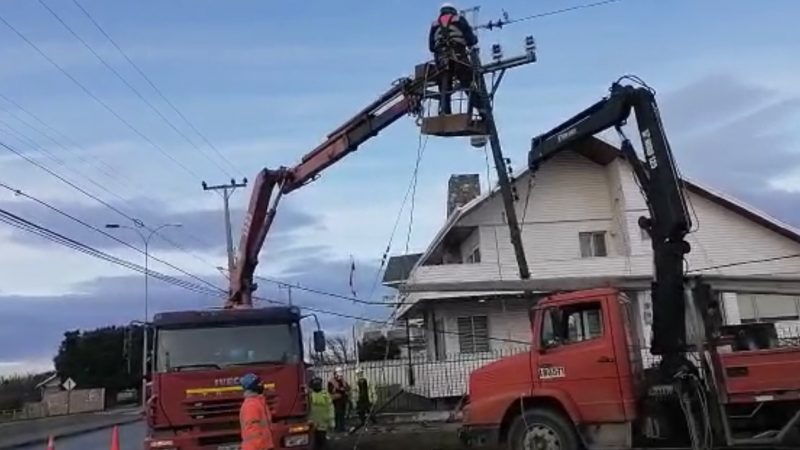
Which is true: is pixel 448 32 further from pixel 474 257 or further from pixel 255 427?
pixel 474 257

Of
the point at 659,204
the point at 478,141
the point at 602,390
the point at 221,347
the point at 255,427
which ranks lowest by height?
the point at 255,427

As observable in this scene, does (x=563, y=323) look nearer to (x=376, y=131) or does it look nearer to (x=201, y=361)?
(x=201, y=361)

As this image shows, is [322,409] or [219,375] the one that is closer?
[219,375]

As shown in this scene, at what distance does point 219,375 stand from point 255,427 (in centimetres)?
480

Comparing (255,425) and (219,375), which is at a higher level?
(219,375)

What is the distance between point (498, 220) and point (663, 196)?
18437 millimetres

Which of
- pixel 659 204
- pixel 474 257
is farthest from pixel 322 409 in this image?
pixel 474 257

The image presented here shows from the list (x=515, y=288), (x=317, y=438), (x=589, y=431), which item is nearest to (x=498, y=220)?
(x=317, y=438)

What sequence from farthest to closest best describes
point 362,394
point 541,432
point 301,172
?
point 362,394, point 301,172, point 541,432

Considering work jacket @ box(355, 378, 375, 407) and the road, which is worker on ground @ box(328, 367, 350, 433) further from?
the road

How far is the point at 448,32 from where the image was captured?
18.2m

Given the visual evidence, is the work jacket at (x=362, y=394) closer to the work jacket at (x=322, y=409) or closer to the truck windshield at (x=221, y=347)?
the work jacket at (x=322, y=409)

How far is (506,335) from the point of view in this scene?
30328mm

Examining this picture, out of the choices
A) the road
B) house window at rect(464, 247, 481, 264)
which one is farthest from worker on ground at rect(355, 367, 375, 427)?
house window at rect(464, 247, 481, 264)
